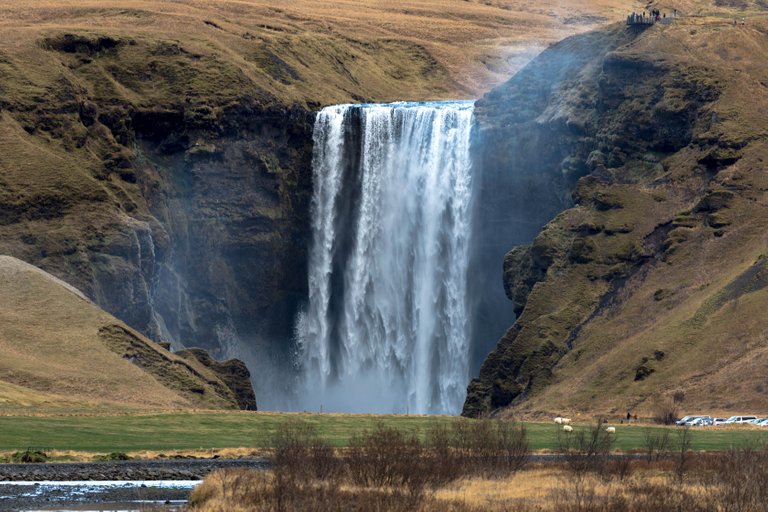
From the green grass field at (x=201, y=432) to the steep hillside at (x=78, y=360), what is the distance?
9122 mm

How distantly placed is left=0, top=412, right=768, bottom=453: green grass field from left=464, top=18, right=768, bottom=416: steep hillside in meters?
15.5

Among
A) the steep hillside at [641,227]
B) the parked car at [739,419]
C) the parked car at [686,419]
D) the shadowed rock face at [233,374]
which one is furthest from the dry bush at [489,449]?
the shadowed rock face at [233,374]

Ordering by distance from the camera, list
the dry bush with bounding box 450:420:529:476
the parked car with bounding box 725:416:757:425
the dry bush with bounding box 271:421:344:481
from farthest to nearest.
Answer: the parked car with bounding box 725:416:757:425 < the dry bush with bounding box 450:420:529:476 < the dry bush with bounding box 271:421:344:481

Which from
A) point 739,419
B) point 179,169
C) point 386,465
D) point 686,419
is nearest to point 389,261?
point 179,169

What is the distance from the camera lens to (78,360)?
122 meters

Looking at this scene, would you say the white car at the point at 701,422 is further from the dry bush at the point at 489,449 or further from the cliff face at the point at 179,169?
the cliff face at the point at 179,169

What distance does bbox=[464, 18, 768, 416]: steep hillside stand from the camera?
11950 cm

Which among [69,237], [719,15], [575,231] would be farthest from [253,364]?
[719,15]

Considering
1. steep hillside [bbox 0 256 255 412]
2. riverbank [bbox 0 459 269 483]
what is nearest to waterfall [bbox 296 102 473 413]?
steep hillside [bbox 0 256 255 412]

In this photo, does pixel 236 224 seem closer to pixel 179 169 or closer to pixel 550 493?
pixel 179 169

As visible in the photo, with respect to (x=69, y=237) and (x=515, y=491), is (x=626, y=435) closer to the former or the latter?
(x=515, y=491)

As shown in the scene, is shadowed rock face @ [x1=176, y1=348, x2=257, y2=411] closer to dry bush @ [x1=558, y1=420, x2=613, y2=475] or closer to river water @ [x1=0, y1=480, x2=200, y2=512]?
river water @ [x1=0, y1=480, x2=200, y2=512]

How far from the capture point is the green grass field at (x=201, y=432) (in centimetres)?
8938

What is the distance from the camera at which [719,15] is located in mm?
168125
